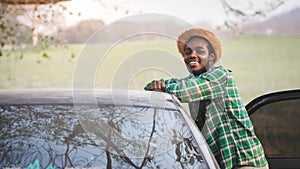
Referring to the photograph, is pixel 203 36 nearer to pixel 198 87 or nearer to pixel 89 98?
pixel 198 87

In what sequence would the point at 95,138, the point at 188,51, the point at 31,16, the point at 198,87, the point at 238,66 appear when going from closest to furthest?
the point at 95,138 < the point at 198,87 < the point at 188,51 < the point at 31,16 < the point at 238,66

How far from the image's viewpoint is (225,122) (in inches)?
148

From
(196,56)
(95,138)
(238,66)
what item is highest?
(238,66)

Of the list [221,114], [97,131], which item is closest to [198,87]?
[221,114]

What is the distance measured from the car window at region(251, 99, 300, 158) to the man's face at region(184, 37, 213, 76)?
38.5 inches

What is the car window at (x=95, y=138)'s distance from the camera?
9.02ft

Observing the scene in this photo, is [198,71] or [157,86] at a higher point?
[198,71]

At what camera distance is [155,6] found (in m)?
13.4

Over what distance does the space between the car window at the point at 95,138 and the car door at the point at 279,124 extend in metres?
1.55

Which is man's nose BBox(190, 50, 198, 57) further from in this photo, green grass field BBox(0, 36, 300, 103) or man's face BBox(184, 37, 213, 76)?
green grass field BBox(0, 36, 300, 103)

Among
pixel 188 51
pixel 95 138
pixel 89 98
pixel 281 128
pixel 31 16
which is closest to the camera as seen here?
pixel 95 138

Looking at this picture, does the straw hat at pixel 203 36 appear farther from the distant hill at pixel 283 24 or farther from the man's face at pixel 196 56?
the distant hill at pixel 283 24

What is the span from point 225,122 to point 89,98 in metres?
0.95

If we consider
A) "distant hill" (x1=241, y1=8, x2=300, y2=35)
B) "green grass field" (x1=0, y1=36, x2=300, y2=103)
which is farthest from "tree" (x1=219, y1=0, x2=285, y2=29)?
"distant hill" (x1=241, y1=8, x2=300, y2=35)
